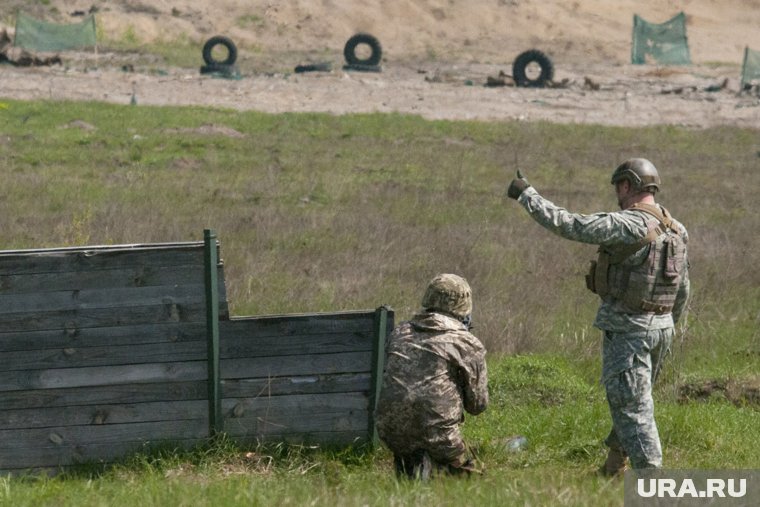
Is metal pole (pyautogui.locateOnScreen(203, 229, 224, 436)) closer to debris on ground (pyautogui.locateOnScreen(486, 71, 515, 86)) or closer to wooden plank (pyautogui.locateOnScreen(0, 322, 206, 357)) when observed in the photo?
wooden plank (pyautogui.locateOnScreen(0, 322, 206, 357))

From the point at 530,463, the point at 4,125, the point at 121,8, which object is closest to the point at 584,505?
the point at 530,463

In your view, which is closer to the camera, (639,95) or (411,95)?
(411,95)

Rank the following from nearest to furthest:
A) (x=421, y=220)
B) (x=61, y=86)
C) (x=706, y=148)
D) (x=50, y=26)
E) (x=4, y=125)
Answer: (x=421, y=220) → (x=4, y=125) → (x=706, y=148) → (x=61, y=86) → (x=50, y=26)

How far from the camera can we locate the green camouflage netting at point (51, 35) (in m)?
40.0

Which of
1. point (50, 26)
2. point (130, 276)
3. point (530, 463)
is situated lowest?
point (530, 463)

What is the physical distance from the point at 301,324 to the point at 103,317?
111 cm

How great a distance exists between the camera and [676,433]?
7441 mm

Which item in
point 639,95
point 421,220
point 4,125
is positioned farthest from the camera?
point 639,95

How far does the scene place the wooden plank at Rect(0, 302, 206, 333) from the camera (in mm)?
6684

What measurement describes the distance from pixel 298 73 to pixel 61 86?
8.68 m

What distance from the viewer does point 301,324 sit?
7004 mm

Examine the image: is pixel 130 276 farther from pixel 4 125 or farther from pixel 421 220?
pixel 4 125

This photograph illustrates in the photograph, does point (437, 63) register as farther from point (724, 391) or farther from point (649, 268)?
point (649, 268)

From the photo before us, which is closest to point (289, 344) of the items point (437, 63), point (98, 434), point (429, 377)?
point (98, 434)
